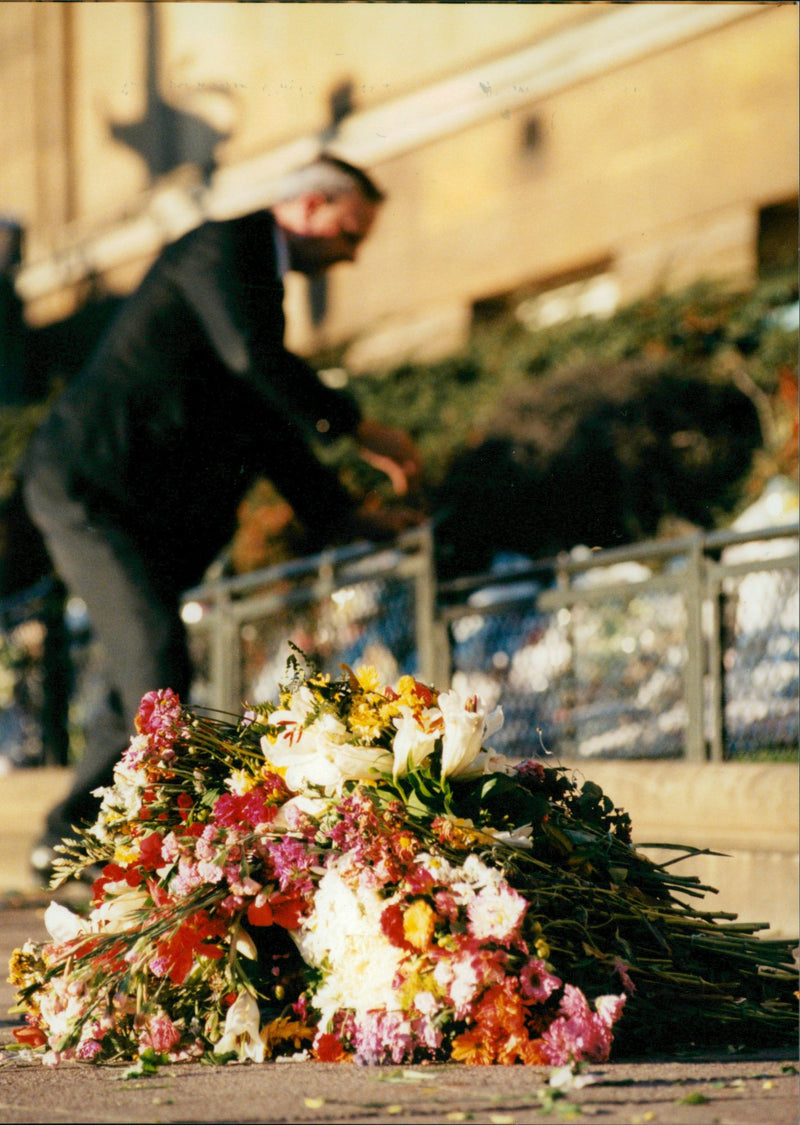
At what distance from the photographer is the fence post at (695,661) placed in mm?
5113

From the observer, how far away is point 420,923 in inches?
102

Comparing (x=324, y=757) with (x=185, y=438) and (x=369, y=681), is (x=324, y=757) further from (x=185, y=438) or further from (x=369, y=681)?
(x=185, y=438)

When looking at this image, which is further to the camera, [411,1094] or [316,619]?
[316,619]

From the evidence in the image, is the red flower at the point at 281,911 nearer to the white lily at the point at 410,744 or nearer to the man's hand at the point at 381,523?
the white lily at the point at 410,744

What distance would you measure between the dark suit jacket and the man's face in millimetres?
92

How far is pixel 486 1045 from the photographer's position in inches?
104

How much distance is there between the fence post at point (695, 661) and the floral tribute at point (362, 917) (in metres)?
2.07

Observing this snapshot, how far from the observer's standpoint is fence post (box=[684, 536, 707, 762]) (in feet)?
16.8

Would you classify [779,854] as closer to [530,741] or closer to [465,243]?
[530,741]

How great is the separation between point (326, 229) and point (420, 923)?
8.81ft

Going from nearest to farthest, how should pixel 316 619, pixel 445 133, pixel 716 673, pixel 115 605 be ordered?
pixel 115 605, pixel 716 673, pixel 316 619, pixel 445 133

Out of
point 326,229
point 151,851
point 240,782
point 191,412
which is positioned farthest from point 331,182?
point 151,851

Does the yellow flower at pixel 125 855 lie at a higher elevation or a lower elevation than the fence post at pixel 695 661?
lower

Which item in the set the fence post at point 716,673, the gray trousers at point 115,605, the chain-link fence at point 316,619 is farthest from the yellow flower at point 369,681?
the chain-link fence at point 316,619
